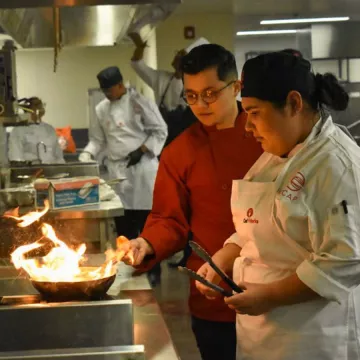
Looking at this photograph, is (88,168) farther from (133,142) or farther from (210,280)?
(210,280)

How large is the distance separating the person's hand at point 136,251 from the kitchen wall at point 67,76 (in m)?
6.08

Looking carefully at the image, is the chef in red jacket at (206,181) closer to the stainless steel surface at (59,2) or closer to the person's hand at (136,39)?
the stainless steel surface at (59,2)

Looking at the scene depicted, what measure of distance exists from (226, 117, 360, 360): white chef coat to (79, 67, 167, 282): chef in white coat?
304cm

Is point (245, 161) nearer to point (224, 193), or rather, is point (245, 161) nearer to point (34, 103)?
point (224, 193)

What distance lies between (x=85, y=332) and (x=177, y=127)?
153 inches

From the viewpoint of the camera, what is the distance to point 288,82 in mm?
1414

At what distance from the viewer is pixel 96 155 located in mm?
4828

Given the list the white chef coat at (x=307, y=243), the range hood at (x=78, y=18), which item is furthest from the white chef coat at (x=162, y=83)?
the white chef coat at (x=307, y=243)

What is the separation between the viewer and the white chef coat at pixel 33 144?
5.31m

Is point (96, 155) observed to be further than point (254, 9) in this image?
No

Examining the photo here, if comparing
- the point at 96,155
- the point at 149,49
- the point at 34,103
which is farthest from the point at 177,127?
the point at 149,49

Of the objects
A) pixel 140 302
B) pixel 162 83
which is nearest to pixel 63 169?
pixel 162 83

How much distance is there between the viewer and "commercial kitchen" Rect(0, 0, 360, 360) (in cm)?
141

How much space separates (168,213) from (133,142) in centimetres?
278
